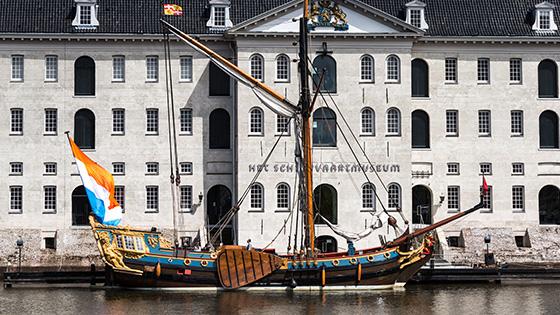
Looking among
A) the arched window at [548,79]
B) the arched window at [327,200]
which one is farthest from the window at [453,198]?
the arched window at [548,79]

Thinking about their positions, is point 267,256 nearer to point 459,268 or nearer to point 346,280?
point 346,280

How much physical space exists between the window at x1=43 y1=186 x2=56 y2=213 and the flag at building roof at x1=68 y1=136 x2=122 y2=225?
10.8 meters

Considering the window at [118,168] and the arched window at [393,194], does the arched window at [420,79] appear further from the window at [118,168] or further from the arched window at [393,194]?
the window at [118,168]

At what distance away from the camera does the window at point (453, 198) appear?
85.8 metres

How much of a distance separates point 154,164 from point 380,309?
27.1m

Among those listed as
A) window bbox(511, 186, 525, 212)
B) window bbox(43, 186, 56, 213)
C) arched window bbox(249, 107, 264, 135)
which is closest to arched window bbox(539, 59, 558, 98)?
window bbox(511, 186, 525, 212)

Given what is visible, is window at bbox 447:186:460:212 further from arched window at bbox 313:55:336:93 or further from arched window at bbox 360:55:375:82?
arched window at bbox 313:55:336:93

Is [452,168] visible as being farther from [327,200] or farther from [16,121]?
[16,121]

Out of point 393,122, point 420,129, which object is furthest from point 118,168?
point 420,129

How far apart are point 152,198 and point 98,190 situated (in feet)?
36.4

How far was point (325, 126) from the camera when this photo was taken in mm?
83750

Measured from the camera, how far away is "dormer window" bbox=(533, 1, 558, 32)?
8644cm

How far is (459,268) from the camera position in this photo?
76.1 meters

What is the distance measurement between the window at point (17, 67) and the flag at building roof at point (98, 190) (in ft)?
41.9
